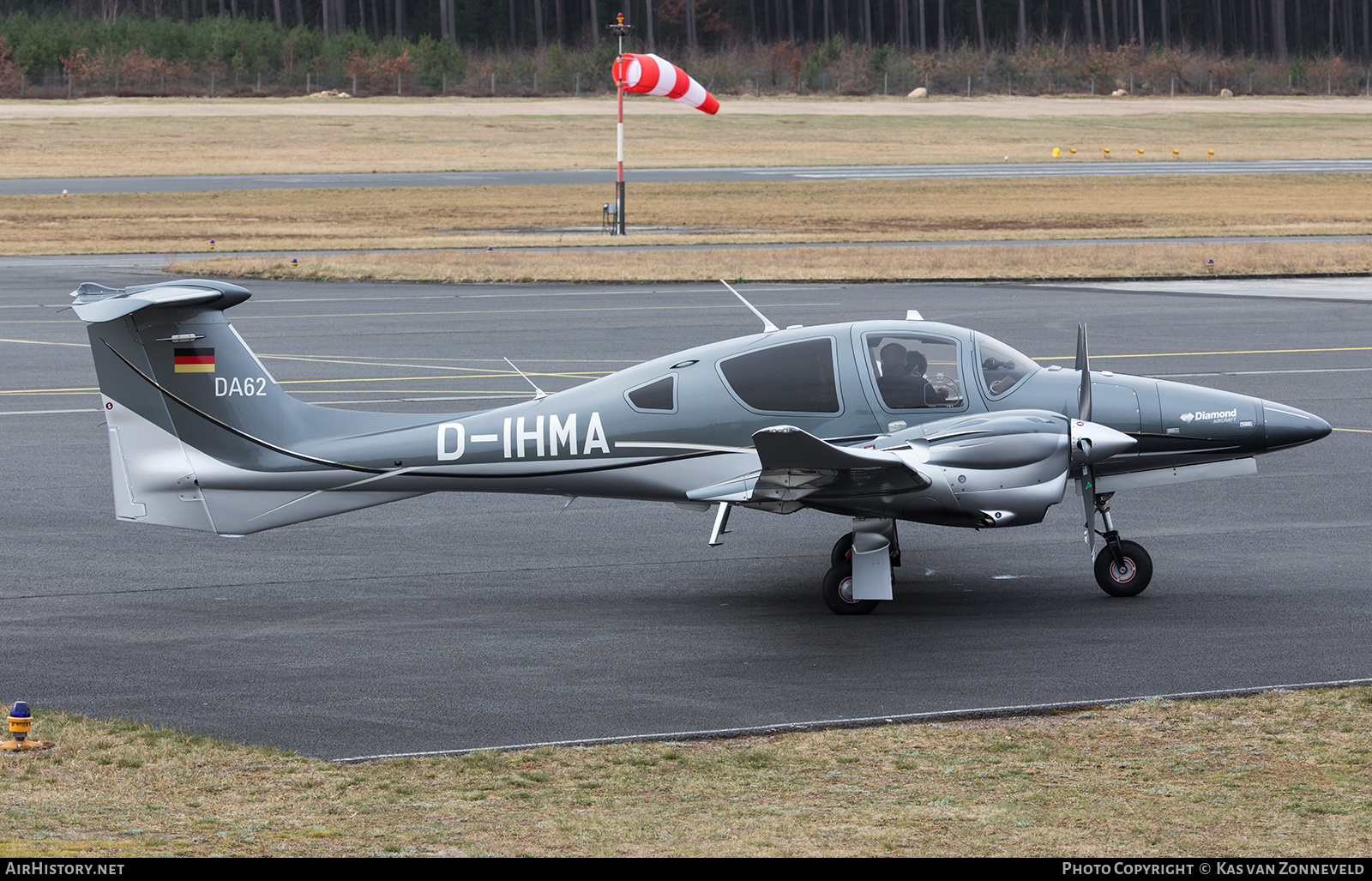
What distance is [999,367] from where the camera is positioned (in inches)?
502

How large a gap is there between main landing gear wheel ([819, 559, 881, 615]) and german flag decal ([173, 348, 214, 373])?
6.02 m

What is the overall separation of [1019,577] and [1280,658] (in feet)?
9.86

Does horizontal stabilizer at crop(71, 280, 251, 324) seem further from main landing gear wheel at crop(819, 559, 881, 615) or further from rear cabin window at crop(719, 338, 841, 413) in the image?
main landing gear wheel at crop(819, 559, 881, 615)

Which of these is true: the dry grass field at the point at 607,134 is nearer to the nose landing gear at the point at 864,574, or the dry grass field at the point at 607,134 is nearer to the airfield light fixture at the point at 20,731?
the nose landing gear at the point at 864,574

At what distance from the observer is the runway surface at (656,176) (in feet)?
203

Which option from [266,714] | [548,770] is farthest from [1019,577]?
[266,714]

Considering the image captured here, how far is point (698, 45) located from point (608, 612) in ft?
397

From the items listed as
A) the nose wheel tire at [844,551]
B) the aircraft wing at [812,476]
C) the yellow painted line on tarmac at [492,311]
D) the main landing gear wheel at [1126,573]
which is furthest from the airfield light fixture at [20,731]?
the yellow painted line on tarmac at [492,311]

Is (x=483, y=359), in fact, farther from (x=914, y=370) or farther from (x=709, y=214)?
(x=709, y=214)

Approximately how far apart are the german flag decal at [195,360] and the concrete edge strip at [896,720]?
493 cm

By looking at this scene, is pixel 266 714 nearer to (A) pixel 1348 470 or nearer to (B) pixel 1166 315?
(A) pixel 1348 470

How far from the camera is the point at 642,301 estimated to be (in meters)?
33.5

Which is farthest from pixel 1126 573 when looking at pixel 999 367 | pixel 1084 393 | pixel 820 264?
pixel 820 264

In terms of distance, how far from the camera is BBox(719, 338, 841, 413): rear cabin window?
41.5 feet
